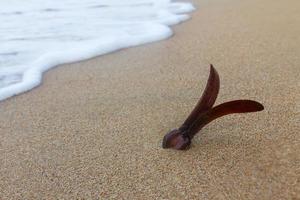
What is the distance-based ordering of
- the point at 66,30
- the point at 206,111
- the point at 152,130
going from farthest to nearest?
the point at 66,30
the point at 152,130
the point at 206,111

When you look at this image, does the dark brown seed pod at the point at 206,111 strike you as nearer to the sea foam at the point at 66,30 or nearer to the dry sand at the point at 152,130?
the dry sand at the point at 152,130

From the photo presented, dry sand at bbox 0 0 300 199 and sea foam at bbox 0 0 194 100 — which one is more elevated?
dry sand at bbox 0 0 300 199

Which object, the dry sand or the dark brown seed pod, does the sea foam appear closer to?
the dry sand

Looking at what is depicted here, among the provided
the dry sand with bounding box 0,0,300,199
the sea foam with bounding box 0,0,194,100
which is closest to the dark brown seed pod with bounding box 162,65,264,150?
the dry sand with bounding box 0,0,300,199

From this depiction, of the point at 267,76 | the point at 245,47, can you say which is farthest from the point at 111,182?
the point at 245,47

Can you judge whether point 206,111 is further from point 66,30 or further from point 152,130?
point 66,30

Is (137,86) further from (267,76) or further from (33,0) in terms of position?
(33,0)

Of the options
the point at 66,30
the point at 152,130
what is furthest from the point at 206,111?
the point at 66,30
